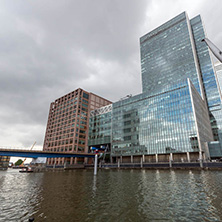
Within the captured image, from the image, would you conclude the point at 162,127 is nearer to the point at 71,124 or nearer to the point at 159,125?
the point at 159,125

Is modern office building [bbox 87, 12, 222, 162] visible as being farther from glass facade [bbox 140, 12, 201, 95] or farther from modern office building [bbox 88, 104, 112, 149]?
modern office building [bbox 88, 104, 112, 149]

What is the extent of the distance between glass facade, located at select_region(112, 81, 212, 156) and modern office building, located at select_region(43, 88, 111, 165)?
109ft

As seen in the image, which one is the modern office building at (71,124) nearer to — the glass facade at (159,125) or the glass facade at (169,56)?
the glass facade at (159,125)

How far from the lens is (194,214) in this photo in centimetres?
1158

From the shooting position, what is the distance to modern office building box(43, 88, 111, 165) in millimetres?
131750

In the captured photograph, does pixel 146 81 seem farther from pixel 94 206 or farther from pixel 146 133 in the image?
→ pixel 94 206

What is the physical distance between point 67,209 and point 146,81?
515ft

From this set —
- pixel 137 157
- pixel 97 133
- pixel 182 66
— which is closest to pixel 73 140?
pixel 97 133

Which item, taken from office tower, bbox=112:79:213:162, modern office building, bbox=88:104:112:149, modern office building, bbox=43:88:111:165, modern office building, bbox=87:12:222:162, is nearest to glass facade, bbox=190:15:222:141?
modern office building, bbox=87:12:222:162

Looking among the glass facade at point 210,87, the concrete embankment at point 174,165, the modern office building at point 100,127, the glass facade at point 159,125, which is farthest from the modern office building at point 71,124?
the glass facade at point 210,87

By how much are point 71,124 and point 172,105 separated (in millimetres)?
88280

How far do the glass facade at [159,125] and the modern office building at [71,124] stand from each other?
33289mm

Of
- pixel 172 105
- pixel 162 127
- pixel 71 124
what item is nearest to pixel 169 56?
pixel 172 105

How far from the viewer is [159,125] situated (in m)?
95.3
